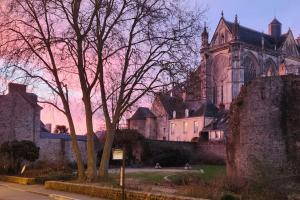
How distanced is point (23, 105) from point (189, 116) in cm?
4662

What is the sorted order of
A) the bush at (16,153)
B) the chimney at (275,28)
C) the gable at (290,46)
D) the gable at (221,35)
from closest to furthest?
the bush at (16,153) → the gable at (221,35) → the gable at (290,46) → the chimney at (275,28)

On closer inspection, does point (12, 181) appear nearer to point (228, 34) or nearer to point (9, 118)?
point (9, 118)

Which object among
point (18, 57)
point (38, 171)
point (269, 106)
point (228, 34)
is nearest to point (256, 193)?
point (269, 106)

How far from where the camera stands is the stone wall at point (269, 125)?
25734 mm

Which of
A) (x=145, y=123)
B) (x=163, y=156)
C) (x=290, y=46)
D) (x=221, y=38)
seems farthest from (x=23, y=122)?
(x=290, y=46)

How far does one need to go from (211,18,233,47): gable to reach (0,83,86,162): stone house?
64811 mm

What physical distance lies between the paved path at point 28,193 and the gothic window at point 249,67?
7897 centimetres

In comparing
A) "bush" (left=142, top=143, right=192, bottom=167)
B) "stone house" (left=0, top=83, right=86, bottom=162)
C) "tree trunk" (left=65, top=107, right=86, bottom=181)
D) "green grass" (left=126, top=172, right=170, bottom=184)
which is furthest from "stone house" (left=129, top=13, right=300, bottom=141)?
"tree trunk" (left=65, top=107, right=86, bottom=181)

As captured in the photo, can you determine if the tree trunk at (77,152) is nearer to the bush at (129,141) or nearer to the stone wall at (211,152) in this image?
the bush at (129,141)

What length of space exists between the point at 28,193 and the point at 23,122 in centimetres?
2110

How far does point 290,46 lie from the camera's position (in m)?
112

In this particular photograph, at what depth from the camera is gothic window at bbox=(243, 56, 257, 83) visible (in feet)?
323

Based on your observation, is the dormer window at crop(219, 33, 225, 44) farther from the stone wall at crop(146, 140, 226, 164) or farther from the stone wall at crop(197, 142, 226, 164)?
the stone wall at crop(197, 142, 226, 164)

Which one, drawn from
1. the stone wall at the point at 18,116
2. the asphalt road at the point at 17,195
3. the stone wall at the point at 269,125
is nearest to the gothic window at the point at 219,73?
the stone wall at the point at 18,116
